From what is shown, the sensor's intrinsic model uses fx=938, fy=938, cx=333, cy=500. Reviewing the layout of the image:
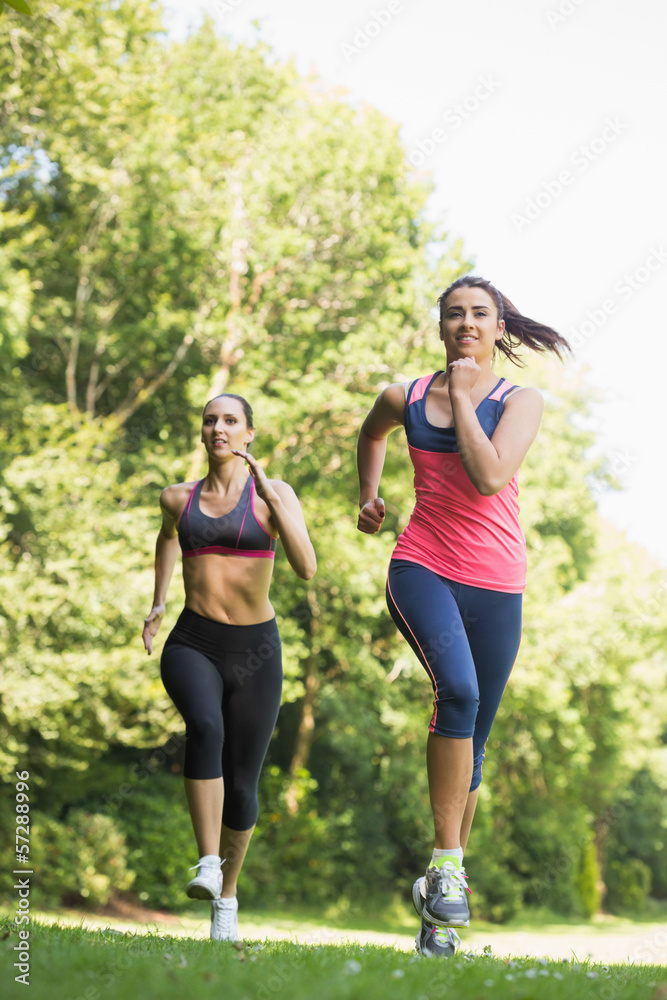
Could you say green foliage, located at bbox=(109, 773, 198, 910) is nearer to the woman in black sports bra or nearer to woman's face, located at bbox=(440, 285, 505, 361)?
the woman in black sports bra

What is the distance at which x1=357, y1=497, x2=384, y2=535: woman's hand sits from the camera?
13.7 ft

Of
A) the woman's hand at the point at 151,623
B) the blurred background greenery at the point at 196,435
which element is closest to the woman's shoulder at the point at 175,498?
the woman's hand at the point at 151,623

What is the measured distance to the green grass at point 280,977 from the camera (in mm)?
2408

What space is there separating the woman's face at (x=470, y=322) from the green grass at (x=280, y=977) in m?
2.46

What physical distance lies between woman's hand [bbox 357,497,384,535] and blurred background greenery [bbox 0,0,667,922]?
10694 millimetres

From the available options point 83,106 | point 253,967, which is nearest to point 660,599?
point 83,106

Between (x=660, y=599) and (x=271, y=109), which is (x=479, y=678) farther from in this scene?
(x=271, y=109)

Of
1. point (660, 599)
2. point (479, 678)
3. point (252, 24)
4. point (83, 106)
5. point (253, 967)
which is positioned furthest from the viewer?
point (252, 24)

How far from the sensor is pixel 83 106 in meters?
16.1

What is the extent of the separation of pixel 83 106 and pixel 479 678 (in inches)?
590

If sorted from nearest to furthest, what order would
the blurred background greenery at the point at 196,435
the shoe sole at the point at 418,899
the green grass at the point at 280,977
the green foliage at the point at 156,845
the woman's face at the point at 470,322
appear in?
1. the green grass at the point at 280,977
2. the shoe sole at the point at 418,899
3. the woman's face at the point at 470,322
4. the blurred background greenery at the point at 196,435
5. the green foliage at the point at 156,845

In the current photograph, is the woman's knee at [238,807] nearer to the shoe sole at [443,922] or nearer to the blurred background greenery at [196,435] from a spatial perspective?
the shoe sole at [443,922]

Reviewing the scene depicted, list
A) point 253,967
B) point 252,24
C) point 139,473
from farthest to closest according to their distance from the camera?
1. point 252,24
2. point 139,473
3. point 253,967

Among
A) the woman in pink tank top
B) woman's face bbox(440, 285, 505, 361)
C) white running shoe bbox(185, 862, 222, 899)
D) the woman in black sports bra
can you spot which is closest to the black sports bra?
the woman in black sports bra
